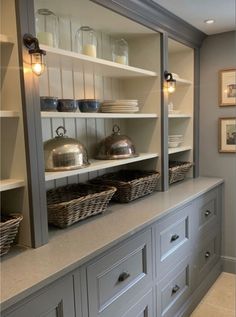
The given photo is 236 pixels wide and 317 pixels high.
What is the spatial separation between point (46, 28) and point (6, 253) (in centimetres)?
131

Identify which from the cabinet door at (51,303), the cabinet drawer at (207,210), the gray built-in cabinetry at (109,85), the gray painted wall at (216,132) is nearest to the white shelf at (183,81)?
the gray built-in cabinetry at (109,85)

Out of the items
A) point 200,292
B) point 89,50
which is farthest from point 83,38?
point 200,292

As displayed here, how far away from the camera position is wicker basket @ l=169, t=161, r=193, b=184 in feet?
8.60

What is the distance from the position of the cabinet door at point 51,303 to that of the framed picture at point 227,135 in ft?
6.87

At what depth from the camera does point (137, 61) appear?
2508 mm

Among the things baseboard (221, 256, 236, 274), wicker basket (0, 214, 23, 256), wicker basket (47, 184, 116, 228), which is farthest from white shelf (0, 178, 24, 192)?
baseboard (221, 256, 236, 274)

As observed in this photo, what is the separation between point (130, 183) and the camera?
2125 millimetres

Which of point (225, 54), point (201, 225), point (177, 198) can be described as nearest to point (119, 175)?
point (177, 198)

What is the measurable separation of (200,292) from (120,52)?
2031 millimetres

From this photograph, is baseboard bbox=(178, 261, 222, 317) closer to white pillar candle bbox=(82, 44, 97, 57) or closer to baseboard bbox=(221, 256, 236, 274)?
baseboard bbox=(221, 256, 236, 274)

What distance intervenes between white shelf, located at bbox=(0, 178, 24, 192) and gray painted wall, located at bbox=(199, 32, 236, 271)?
2078 millimetres

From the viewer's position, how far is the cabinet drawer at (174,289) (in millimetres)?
1979

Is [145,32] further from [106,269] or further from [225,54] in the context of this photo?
[106,269]

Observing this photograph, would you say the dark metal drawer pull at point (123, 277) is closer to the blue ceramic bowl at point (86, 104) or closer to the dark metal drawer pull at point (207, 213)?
the blue ceramic bowl at point (86, 104)
